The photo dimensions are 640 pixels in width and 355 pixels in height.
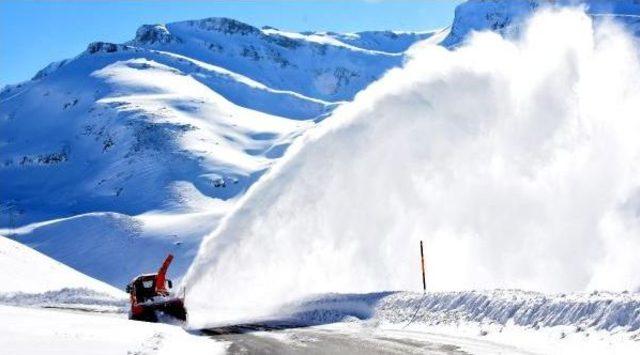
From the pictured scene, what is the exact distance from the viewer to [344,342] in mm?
17922

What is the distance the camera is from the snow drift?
3206 centimetres

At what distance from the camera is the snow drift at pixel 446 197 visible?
32062 mm

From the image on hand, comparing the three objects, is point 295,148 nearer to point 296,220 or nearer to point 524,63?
point 296,220

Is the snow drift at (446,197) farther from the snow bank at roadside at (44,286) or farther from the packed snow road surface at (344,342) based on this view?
the packed snow road surface at (344,342)

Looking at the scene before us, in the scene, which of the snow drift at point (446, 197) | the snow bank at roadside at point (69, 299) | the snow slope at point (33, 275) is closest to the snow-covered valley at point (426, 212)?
the snow drift at point (446, 197)

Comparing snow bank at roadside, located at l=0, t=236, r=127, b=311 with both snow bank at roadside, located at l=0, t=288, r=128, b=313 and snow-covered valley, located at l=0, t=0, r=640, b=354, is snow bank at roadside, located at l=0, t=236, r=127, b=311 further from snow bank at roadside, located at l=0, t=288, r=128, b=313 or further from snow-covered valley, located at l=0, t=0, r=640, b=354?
snow-covered valley, located at l=0, t=0, r=640, b=354

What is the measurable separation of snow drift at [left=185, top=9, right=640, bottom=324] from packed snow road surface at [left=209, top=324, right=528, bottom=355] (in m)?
7.67

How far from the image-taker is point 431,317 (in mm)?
19938

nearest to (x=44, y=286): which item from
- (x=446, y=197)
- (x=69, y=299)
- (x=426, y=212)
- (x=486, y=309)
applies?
(x=69, y=299)

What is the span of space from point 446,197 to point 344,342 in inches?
786

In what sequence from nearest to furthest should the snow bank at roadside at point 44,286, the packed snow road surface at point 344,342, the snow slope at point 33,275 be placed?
the packed snow road surface at point 344,342 < the snow bank at roadside at point 44,286 < the snow slope at point 33,275

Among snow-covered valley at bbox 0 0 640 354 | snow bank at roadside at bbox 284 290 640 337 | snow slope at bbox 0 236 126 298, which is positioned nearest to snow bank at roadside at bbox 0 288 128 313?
snow-covered valley at bbox 0 0 640 354

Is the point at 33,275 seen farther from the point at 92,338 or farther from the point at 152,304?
the point at 92,338

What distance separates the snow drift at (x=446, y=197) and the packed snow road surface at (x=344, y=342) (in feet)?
25.2
